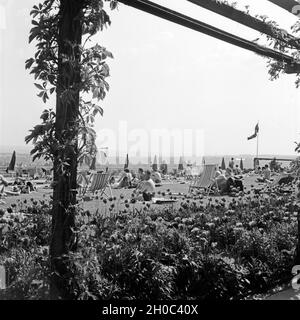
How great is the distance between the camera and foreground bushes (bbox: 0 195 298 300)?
7.69 ft

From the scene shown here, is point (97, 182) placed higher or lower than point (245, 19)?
lower

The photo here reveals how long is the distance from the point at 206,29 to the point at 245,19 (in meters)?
0.73

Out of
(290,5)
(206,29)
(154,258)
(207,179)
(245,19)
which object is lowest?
(154,258)

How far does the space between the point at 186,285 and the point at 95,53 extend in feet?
5.85

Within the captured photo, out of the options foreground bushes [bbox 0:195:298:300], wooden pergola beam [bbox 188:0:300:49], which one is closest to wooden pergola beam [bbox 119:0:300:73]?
wooden pergola beam [bbox 188:0:300:49]

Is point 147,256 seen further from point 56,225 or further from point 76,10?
point 76,10

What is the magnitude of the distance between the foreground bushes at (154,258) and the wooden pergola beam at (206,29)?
1.42 m

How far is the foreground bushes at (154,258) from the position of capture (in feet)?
7.69

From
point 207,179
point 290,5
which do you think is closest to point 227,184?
point 207,179

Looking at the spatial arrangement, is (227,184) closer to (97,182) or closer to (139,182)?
(139,182)

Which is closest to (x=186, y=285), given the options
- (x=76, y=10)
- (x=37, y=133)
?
(x=37, y=133)

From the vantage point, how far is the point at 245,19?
3676 millimetres

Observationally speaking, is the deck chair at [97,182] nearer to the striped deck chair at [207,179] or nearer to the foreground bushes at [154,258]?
the striped deck chair at [207,179]

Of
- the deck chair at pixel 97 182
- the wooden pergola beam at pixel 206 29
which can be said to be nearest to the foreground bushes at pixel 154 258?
the wooden pergola beam at pixel 206 29
